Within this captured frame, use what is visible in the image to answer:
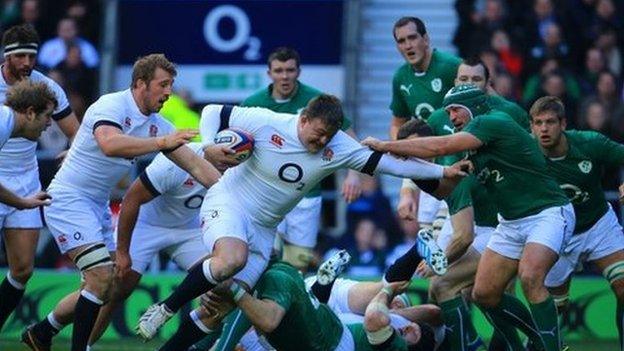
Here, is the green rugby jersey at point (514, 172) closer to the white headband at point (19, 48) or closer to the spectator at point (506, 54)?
the white headband at point (19, 48)

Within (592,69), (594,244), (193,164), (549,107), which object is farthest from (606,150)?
(592,69)

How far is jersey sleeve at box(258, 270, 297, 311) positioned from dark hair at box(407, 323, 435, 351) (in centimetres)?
112

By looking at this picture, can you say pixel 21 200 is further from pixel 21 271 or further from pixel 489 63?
pixel 489 63

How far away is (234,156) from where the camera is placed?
12461 mm

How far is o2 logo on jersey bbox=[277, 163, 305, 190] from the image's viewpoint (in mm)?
12781

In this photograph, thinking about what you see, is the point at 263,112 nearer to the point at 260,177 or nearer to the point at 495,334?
the point at 260,177

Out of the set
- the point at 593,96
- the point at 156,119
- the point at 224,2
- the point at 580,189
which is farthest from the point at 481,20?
the point at 156,119

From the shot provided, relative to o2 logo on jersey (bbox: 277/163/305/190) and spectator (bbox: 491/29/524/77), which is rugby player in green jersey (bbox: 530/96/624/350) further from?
spectator (bbox: 491/29/524/77)

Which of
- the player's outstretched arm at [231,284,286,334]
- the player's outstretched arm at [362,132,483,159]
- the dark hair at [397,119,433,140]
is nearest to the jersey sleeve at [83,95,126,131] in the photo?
the player's outstretched arm at [231,284,286,334]

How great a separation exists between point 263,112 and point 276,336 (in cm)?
154

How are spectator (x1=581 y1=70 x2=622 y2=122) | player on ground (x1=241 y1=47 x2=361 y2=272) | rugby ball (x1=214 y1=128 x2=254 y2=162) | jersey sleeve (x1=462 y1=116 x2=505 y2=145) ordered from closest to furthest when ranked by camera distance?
rugby ball (x1=214 y1=128 x2=254 y2=162), jersey sleeve (x1=462 y1=116 x2=505 y2=145), player on ground (x1=241 y1=47 x2=361 y2=272), spectator (x1=581 y1=70 x2=622 y2=122)

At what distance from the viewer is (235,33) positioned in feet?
68.6

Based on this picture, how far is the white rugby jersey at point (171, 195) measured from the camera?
13.7m

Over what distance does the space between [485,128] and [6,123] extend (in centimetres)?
320
